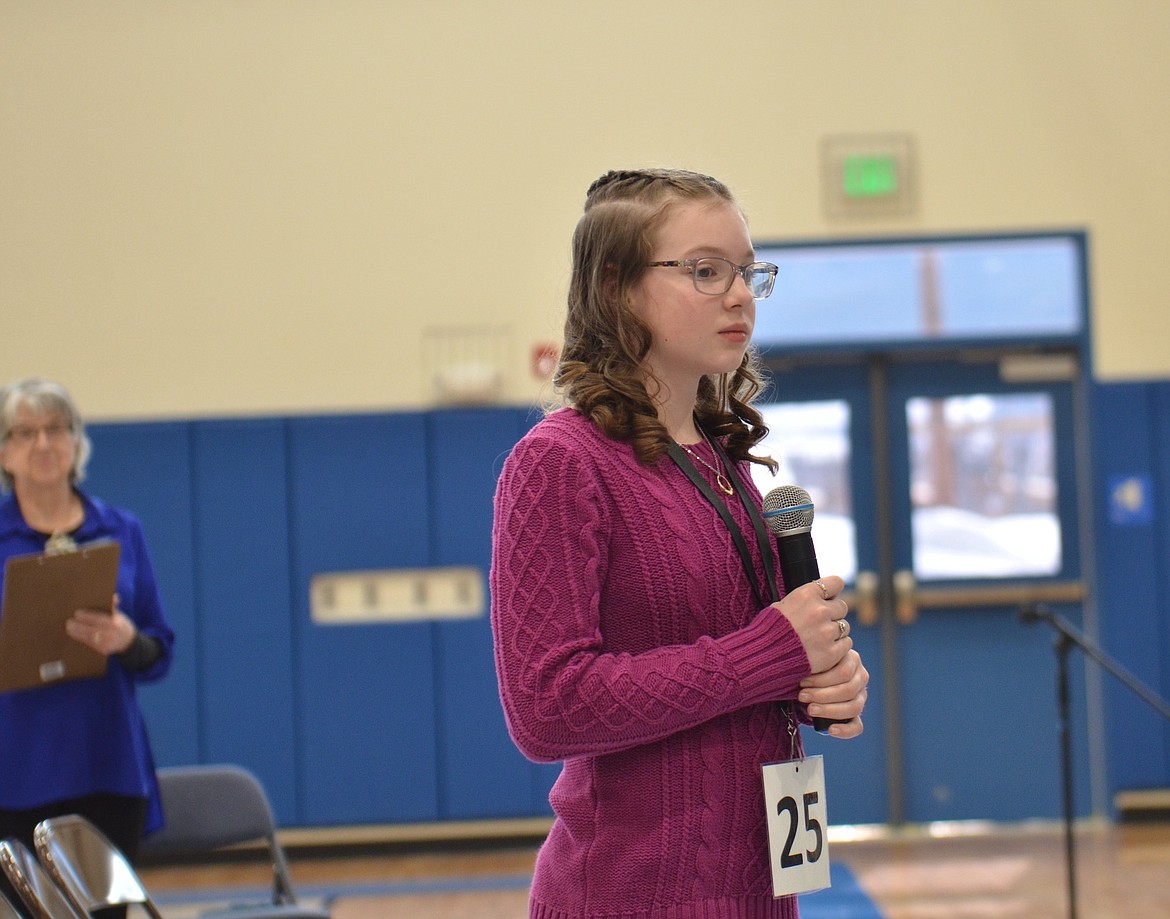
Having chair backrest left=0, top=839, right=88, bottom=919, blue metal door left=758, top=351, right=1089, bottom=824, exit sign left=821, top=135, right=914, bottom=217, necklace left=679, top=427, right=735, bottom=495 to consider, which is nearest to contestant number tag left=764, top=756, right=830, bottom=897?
necklace left=679, top=427, right=735, bottom=495

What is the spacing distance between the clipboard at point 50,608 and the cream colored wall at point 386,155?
2961 millimetres

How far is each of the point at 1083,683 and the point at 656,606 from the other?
16.1 feet

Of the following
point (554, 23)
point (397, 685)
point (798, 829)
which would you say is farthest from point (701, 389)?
point (554, 23)

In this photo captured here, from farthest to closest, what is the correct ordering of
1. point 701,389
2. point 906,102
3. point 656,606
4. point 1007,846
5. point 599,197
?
1. point 906,102
2. point 1007,846
3. point 701,389
4. point 599,197
5. point 656,606

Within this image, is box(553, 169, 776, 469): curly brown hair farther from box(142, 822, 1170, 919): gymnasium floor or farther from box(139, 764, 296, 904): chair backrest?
box(142, 822, 1170, 919): gymnasium floor

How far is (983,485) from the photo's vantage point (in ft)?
18.2

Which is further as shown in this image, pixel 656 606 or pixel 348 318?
pixel 348 318

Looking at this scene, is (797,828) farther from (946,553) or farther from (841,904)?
(946,553)

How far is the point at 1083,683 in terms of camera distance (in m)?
5.49

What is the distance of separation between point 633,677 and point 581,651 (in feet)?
0.18

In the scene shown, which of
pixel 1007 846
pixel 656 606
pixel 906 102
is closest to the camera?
pixel 656 606

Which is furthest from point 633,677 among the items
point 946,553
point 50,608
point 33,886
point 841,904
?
point 946,553

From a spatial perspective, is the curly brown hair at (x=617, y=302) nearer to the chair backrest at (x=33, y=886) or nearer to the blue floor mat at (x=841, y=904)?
the chair backrest at (x=33, y=886)

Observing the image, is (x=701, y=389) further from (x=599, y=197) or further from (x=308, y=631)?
(x=308, y=631)
